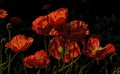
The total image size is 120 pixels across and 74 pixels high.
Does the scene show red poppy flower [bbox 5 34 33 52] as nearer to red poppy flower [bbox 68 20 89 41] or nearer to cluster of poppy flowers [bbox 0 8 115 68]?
cluster of poppy flowers [bbox 0 8 115 68]

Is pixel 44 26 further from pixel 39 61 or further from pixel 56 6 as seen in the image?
pixel 56 6

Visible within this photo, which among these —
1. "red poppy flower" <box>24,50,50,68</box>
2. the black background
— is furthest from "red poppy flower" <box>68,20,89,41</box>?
the black background

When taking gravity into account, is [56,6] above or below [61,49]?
above

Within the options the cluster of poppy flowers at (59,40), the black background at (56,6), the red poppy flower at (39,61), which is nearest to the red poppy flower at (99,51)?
the cluster of poppy flowers at (59,40)

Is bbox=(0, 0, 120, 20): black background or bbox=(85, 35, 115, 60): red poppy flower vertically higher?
bbox=(0, 0, 120, 20): black background

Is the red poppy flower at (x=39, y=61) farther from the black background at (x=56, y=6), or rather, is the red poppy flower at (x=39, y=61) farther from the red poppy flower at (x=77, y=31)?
the black background at (x=56, y=6)

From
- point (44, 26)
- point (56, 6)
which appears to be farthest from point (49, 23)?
point (56, 6)

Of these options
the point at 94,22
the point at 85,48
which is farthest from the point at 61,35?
the point at 94,22

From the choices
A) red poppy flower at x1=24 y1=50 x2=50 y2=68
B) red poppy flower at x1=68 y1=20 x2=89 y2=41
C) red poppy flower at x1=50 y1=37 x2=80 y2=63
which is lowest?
red poppy flower at x1=24 y1=50 x2=50 y2=68
